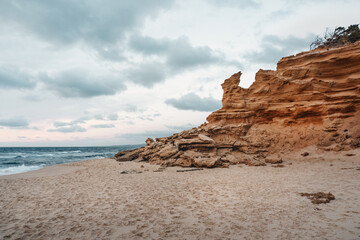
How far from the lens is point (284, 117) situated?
1933 centimetres

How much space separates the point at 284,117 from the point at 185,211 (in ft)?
57.6

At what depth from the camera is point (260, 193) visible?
25.9 ft

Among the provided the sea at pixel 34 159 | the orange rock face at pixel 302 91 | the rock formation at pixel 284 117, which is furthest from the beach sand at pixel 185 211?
the sea at pixel 34 159

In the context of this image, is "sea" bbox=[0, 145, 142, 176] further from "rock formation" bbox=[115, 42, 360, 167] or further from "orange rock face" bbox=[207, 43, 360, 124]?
"orange rock face" bbox=[207, 43, 360, 124]

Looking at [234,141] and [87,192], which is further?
[234,141]

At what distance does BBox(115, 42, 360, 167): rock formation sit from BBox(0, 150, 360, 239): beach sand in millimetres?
7132

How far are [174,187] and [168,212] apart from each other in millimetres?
3199

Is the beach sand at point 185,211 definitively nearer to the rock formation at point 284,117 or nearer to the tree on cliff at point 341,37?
the rock formation at point 284,117

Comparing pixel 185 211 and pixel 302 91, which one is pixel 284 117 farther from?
pixel 185 211

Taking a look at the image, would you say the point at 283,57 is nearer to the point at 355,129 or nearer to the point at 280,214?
the point at 355,129

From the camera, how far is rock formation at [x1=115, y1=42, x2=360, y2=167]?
16.4 metres

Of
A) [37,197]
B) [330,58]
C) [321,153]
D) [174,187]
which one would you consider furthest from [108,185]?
[330,58]

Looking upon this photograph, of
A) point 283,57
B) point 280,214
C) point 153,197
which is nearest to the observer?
point 280,214

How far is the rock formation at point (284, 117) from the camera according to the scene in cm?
1644
